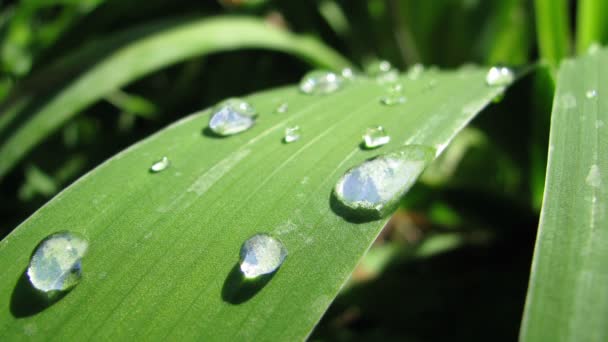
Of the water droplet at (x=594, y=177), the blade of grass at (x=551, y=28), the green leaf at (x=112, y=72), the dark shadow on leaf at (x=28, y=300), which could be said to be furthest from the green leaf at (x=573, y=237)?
the green leaf at (x=112, y=72)

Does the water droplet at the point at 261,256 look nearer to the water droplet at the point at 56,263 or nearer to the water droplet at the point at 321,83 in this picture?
the water droplet at the point at 56,263

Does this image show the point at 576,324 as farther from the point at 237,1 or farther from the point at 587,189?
the point at 237,1

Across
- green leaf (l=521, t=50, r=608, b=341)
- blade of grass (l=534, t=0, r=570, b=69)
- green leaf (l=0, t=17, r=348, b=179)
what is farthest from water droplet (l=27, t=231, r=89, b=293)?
blade of grass (l=534, t=0, r=570, b=69)

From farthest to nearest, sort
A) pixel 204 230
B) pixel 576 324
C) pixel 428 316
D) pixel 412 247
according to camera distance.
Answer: pixel 412 247, pixel 428 316, pixel 204 230, pixel 576 324

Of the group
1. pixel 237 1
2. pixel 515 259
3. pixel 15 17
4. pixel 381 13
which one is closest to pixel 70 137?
pixel 15 17

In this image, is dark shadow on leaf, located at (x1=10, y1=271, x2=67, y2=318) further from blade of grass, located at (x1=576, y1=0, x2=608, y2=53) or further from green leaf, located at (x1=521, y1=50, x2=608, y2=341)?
blade of grass, located at (x1=576, y1=0, x2=608, y2=53)

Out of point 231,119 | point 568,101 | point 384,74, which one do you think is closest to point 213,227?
point 231,119
